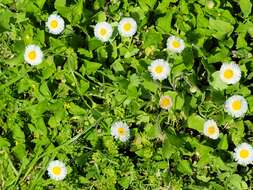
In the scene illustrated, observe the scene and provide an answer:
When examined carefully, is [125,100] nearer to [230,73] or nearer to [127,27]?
[127,27]

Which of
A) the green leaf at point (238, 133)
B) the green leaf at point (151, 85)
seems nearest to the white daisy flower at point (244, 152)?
the green leaf at point (238, 133)

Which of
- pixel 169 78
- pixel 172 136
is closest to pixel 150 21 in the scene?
pixel 169 78

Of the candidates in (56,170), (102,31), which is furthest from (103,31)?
(56,170)

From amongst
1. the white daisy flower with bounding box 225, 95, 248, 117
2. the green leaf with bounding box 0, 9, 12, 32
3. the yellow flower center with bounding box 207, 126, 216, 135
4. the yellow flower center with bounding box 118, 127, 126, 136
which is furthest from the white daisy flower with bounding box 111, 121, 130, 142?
the green leaf with bounding box 0, 9, 12, 32

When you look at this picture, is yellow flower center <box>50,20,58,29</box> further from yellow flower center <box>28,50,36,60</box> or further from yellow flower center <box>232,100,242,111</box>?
yellow flower center <box>232,100,242,111</box>

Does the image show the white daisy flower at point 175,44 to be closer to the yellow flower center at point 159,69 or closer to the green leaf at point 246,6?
the yellow flower center at point 159,69

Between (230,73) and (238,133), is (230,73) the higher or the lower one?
the higher one
